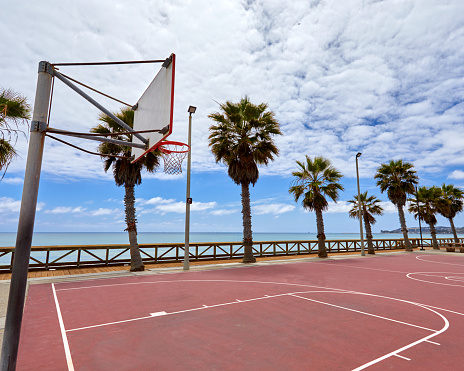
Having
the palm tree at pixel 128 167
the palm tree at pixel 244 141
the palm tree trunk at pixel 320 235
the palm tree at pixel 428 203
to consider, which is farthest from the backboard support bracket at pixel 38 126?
the palm tree at pixel 428 203

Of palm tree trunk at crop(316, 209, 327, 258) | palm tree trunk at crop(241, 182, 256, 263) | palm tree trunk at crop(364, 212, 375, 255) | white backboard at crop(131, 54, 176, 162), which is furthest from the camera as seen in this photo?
palm tree trunk at crop(364, 212, 375, 255)

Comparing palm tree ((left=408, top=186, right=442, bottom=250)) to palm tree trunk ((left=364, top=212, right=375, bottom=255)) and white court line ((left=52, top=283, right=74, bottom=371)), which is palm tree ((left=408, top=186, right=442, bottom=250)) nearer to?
palm tree trunk ((left=364, top=212, right=375, bottom=255))

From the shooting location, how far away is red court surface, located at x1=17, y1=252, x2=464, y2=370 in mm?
4586

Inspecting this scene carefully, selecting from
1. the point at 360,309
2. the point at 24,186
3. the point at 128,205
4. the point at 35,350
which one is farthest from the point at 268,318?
the point at 128,205

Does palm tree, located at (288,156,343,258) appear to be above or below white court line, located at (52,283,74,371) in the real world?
above

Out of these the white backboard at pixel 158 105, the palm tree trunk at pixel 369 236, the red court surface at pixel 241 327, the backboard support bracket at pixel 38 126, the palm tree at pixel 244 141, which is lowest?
the red court surface at pixel 241 327

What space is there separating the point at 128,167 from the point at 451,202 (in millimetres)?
39243

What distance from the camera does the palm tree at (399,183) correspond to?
30250mm

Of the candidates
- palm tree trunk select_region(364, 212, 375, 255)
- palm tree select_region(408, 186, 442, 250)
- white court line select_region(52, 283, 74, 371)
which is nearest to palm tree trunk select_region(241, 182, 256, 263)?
white court line select_region(52, 283, 74, 371)

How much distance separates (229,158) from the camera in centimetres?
1894

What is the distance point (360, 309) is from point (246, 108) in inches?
573

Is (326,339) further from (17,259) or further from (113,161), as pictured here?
(113,161)

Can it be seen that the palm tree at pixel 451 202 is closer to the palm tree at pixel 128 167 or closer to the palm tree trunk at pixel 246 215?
the palm tree trunk at pixel 246 215

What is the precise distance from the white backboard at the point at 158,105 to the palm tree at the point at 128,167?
330 inches
